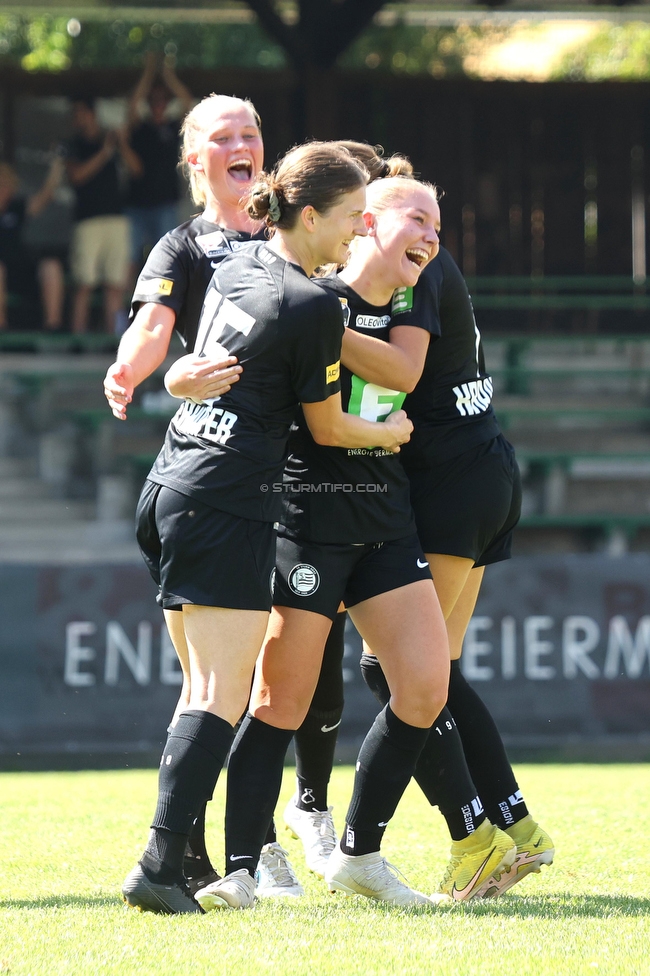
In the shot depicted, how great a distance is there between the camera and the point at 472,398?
4215 millimetres

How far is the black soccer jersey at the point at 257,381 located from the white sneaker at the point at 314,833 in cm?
139

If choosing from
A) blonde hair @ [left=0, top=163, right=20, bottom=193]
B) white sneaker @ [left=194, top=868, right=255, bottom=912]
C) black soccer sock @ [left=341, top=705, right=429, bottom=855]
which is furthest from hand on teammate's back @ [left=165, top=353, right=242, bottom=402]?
blonde hair @ [left=0, top=163, right=20, bottom=193]

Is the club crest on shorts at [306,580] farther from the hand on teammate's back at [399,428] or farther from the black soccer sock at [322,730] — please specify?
the black soccer sock at [322,730]

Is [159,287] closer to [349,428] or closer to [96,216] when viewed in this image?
[349,428]

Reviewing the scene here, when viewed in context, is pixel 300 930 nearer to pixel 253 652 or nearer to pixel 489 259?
pixel 253 652

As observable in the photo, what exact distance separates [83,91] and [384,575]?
1267 cm

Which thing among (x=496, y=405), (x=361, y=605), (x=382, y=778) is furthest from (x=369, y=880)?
(x=496, y=405)

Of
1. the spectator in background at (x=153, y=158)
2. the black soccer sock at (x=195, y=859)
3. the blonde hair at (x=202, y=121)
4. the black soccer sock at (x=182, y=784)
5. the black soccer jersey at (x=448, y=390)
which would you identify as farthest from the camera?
the spectator in background at (x=153, y=158)

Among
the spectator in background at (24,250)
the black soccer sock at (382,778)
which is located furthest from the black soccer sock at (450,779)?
the spectator in background at (24,250)

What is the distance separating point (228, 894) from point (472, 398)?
5.57ft

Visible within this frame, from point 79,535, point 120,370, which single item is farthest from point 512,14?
point 120,370

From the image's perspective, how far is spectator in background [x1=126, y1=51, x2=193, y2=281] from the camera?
13.5 metres

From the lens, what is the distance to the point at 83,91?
15.1 m

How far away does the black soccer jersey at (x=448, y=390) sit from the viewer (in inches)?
162
